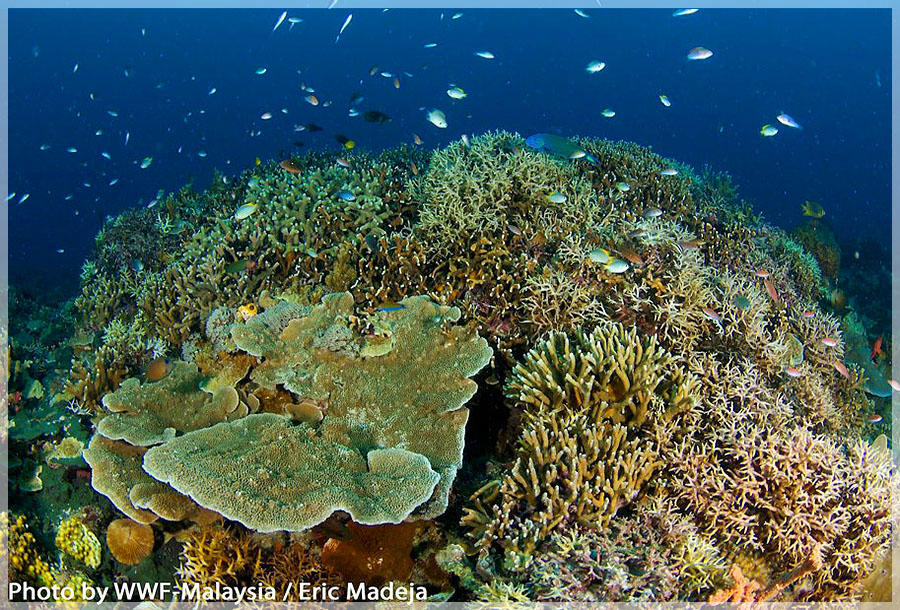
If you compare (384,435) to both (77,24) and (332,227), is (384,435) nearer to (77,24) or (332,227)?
(332,227)

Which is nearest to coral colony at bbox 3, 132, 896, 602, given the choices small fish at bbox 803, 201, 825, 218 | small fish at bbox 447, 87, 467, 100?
small fish at bbox 803, 201, 825, 218

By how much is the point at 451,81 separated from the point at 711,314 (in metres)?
99.3

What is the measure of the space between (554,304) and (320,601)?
375 centimetres

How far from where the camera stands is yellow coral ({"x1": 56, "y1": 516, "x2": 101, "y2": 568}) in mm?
4523

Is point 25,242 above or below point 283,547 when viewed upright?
below

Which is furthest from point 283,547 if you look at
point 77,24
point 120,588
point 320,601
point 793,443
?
point 77,24

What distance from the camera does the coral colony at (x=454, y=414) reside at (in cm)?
380

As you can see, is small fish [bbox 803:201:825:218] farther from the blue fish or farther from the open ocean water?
the blue fish

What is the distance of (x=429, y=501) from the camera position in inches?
153

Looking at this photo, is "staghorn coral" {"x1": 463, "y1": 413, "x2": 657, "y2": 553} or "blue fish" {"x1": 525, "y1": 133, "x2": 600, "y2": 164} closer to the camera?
"staghorn coral" {"x1": 463, "y1": 413, "x2": 657, "y2": 553}

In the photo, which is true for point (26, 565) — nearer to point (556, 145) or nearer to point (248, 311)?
point (248, 311)

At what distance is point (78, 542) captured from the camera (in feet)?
15.1

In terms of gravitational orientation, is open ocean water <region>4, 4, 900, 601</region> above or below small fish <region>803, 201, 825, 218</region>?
above

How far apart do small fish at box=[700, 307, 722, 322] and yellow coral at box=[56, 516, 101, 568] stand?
6564 millimetres
